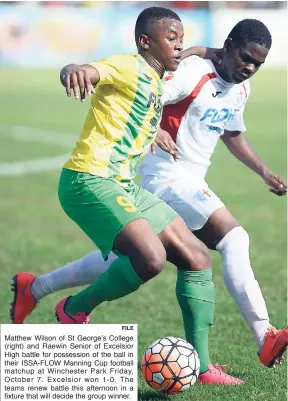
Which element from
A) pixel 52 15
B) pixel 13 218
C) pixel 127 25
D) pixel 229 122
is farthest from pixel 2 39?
pixel 229 122

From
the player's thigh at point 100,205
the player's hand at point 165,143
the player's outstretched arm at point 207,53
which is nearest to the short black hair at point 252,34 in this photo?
the player's outstretched arm at point 207,53

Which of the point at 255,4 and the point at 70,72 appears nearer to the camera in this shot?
the point at 70,72

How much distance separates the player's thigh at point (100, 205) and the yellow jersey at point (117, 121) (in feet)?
0.19

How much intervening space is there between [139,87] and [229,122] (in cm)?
143

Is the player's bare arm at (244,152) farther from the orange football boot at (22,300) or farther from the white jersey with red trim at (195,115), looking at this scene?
the orange football boot at (22,300)

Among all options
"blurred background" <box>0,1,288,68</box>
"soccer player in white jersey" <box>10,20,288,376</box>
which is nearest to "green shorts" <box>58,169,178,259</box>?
"soccer player in white jersey" <box>10,20,288,376</box>

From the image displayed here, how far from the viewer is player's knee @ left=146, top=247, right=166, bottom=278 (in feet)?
17.6

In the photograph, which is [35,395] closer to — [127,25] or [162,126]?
[162,126]

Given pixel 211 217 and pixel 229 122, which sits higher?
pixel 229 122

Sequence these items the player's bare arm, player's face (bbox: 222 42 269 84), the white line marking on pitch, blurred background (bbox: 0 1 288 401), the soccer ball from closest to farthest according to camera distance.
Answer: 1. the soccer ball
2. player's face (bbox: 222 42 269 84)
3. the player's bare arm
4. blurred background (bbox: 0 1 288 401)
5. the white line marking on pitch

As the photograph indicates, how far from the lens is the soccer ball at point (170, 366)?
5.46 meters

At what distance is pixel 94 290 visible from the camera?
5.83 m

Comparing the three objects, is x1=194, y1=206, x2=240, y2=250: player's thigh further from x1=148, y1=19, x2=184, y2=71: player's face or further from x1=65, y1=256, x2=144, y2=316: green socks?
x1=148, y1=19, x2=184, y2=71: player's face

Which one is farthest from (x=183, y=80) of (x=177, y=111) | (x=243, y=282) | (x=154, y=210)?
(x=243, y=282)
